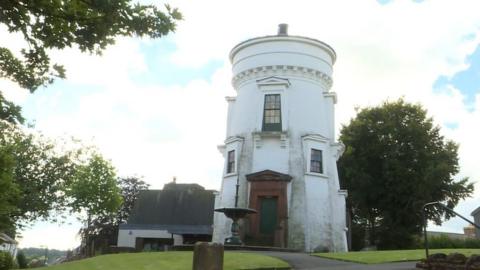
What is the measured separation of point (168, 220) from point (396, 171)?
19.7 m

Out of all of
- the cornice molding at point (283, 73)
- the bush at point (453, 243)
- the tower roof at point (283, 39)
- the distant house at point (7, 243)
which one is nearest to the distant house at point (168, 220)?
the distant house at point (7, 243)

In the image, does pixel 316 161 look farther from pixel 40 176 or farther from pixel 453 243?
pixel 40 176

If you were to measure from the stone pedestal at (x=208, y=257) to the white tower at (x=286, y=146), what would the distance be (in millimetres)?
18365

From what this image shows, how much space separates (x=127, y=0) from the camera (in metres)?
6.45

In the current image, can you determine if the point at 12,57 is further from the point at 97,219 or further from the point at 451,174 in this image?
the point at 97,219

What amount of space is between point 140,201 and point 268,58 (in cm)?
2194

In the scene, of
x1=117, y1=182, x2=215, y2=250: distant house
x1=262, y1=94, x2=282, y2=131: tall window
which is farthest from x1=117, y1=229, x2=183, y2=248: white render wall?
x1=262, y1=94, x2=282, y2=131: tall window

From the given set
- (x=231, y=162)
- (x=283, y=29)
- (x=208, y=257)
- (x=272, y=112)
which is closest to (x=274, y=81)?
(x=272, y=112)

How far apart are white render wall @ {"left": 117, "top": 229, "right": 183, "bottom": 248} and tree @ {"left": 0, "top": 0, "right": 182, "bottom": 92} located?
35.2m

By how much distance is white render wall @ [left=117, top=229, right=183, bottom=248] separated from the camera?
1608 inches

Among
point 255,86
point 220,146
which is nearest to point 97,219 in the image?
point 220,146

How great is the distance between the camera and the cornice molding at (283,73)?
94.2 feet

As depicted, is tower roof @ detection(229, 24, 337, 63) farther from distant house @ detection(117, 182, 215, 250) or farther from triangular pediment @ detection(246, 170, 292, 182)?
distant house @ detection(117, 182, 215, 250)

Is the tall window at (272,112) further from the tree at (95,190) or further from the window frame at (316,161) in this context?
the tree at (95,190)
